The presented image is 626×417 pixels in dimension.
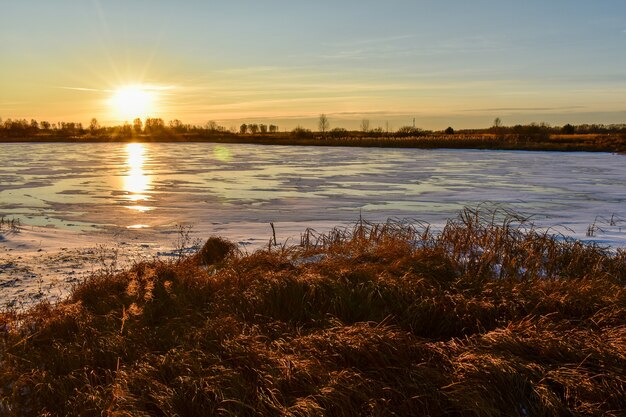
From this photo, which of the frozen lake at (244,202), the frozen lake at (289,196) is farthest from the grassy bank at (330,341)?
the frozen lake at (289,196)

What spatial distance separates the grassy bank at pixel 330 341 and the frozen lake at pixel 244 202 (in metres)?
2.71

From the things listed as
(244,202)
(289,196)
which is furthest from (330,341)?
(289,196)

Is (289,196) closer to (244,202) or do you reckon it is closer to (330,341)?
(244,202)

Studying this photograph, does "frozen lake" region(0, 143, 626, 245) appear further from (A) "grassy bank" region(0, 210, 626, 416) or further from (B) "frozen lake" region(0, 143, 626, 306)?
(A) "grassy bank" region(0, 210, 626, 416)

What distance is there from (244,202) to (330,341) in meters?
12.5

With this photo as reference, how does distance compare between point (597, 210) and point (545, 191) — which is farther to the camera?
point (545, 191)

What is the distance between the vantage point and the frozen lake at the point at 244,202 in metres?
10.7

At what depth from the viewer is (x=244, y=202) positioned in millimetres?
16891

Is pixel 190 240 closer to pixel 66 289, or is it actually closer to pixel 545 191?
pixel 66 289

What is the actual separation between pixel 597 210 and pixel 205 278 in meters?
12.9

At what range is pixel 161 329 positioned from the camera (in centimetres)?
539

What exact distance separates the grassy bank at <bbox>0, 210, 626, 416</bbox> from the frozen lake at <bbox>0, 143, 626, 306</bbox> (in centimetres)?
271

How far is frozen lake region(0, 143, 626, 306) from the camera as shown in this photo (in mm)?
10656

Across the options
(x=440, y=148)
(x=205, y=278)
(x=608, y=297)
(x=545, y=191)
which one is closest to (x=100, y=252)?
(x=205, y=278)
